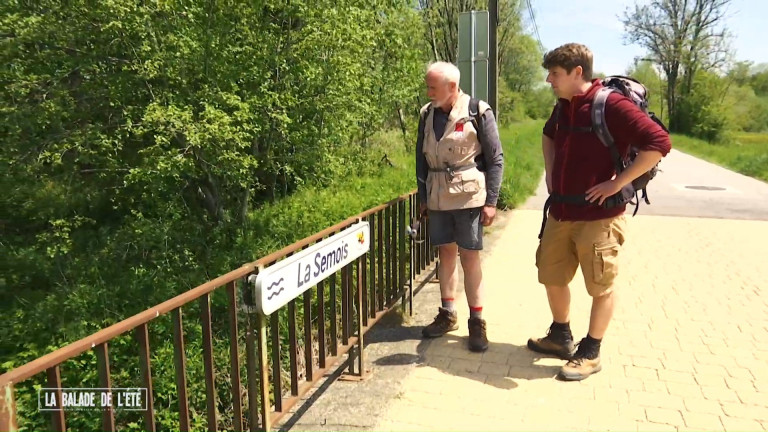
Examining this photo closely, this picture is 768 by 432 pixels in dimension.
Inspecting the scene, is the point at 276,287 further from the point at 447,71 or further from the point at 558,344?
the point at 558,344

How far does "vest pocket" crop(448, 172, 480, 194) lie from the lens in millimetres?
3510

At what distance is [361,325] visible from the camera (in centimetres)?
351

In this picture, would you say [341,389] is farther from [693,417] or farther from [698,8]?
[698,8]

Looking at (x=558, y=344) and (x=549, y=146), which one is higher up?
(x=549, y=146)

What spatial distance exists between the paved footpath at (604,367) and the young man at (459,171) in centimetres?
44

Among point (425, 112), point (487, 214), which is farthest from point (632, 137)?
point (425, 112)

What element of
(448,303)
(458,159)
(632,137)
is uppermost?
(632,137)

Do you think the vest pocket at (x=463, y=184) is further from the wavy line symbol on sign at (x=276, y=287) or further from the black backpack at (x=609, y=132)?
Answer: the wavy line symbol on sign at (x=276, y=287)

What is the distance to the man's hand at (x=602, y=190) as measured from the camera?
2984 millimetres

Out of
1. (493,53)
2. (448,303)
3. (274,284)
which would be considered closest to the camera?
(274,284)

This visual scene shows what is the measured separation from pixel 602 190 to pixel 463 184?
2.78 feet

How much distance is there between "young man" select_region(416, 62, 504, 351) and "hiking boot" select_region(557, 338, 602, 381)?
0.60 meters

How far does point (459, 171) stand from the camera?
3525 millimetres

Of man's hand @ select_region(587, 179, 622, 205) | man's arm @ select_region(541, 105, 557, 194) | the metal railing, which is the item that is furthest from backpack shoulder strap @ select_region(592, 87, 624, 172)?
the metal railing
